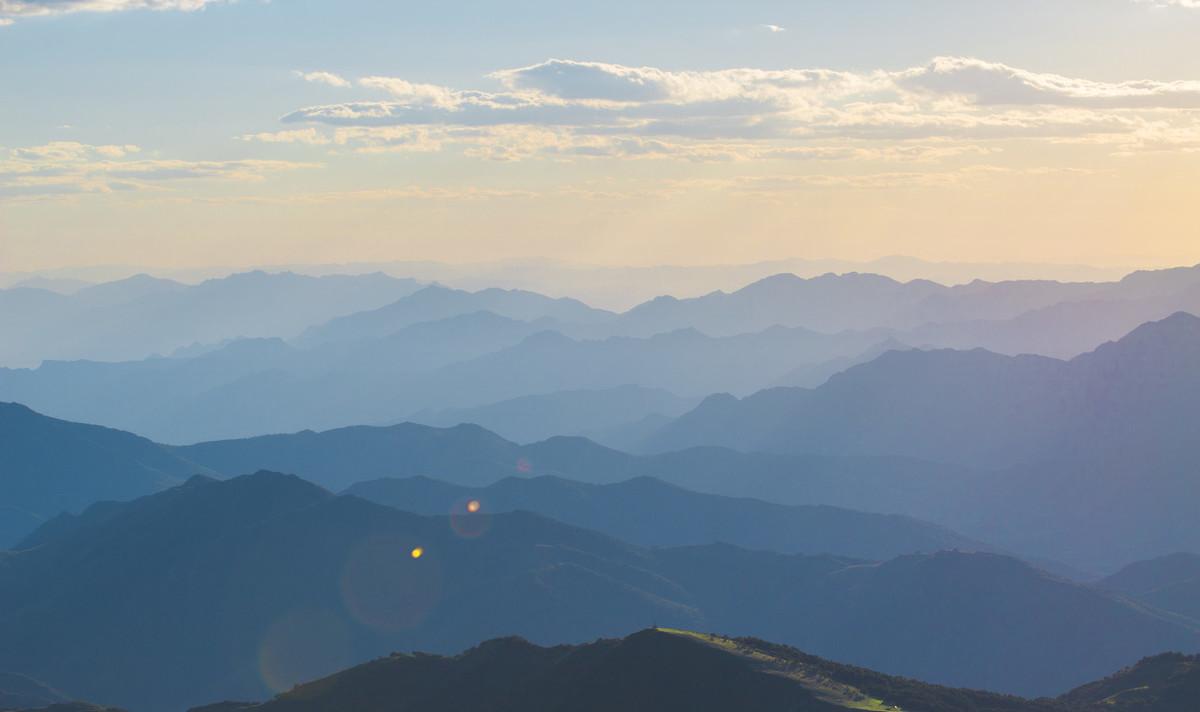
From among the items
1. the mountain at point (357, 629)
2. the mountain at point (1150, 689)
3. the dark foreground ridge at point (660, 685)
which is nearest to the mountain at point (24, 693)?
the mountain at point (357, 629)

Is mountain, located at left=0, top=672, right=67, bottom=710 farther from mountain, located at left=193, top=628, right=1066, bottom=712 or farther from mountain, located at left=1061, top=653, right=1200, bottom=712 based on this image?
mountain, located at left=1061, top=653, right=1200, bottom=712

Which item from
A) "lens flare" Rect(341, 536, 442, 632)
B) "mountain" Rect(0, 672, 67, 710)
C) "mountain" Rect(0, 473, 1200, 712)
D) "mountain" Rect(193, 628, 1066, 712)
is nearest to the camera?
"mountain" Rect(193, 628, 1066, 712)

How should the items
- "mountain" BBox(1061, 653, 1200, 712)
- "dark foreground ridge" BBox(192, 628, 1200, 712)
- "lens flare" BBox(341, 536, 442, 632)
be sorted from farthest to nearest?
"lens flare" BBox(341, 536, 442, 632) → "mountain" BBox(1061, 653, 1200, 712) → "dark foreground ridge" BBox(192, 628, 1200, 712)

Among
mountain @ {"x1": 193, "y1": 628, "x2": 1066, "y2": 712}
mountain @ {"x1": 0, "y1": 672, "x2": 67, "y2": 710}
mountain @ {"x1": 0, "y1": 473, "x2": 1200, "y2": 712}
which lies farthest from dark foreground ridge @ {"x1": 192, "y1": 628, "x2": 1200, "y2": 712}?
mountain @ {"x1": 0, "y1": 473, "x2": 1200, "y2": 712}

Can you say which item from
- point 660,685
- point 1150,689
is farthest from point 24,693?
point 1150,689

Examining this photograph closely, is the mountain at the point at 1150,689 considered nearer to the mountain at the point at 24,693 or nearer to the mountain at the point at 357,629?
the mountain at the point at 357,629

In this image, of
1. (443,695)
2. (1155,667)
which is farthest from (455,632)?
(1155,667)

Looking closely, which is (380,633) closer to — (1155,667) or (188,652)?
(188,652)
